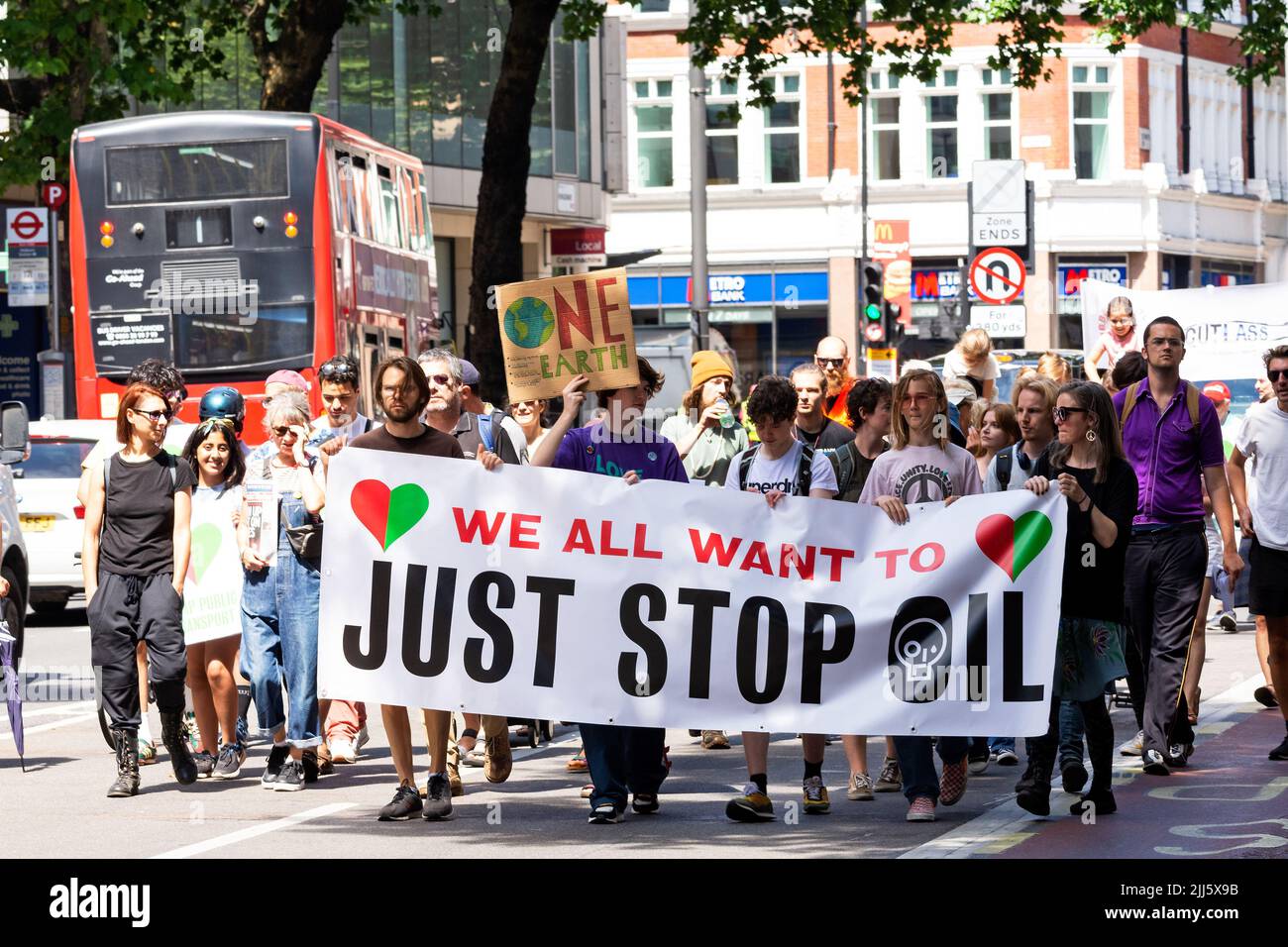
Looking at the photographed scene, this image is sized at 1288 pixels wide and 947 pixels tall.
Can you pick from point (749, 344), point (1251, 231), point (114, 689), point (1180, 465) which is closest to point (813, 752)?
point (1180, 465)

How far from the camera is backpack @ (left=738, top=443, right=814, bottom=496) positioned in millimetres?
10789

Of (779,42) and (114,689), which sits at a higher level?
(779,42)

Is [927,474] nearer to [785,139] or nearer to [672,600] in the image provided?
[672,600]

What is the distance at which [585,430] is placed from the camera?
10406 mm

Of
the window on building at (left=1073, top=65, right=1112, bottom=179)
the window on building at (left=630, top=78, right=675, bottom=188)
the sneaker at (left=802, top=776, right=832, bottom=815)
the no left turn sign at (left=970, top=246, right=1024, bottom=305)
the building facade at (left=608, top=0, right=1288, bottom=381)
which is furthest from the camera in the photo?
the window on building at (left=630, top=78, right=675, bottom=188)

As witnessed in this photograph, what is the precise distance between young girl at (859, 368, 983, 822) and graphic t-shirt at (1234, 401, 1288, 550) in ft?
6.60

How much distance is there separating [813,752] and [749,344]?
50.2m

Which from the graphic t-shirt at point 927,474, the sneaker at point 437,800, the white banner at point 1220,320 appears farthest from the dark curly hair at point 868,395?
the white banner at point 1220,320

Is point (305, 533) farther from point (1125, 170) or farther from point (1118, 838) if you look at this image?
point (1125, 170)

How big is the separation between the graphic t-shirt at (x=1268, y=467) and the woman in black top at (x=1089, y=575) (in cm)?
179

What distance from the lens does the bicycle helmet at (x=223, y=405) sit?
11914 millimetres

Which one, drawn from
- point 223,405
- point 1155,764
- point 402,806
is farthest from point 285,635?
point 1155,764

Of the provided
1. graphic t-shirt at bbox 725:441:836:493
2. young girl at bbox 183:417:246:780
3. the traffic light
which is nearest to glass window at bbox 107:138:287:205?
the traffic light

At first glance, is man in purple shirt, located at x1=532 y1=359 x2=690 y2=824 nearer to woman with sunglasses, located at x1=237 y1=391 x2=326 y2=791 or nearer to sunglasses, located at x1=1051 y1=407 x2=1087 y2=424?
woman with sunglasses, located at x1=237 y1=391 x2=326 y2=791
